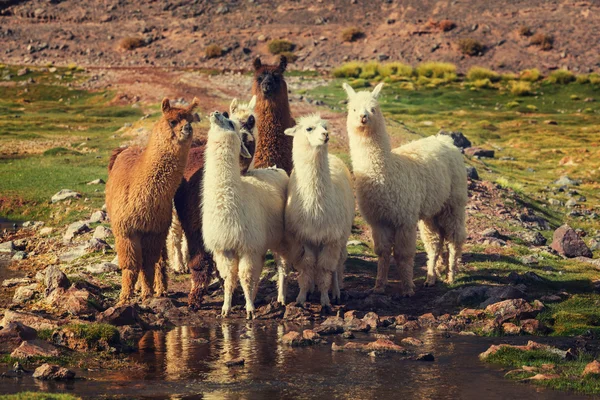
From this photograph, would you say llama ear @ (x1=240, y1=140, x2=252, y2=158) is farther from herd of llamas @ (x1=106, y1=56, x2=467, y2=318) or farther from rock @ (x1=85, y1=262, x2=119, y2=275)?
rock @ (x1=85, y1=262, x2=119, y2=275)

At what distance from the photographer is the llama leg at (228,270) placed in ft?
39.2

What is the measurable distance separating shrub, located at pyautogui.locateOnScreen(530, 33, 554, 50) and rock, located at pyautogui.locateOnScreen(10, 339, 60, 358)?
53.1 metres

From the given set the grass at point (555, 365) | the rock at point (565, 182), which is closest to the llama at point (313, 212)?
the grass at point (555, 365)

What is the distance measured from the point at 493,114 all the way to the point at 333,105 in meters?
10.1

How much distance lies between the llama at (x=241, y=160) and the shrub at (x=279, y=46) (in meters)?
46.8

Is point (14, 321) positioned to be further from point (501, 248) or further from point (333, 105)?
point (333, 105)

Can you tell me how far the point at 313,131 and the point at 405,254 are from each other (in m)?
2.52

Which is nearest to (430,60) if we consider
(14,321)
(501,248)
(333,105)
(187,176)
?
(333,105)

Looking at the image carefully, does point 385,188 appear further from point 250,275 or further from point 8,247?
point 8,247

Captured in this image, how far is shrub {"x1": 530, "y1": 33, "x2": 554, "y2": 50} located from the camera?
58750 millimetres

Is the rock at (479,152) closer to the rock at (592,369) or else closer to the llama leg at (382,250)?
the llama leg at (382,250)

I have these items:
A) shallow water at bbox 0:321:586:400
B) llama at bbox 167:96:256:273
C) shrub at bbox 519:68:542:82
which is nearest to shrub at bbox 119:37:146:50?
shrub at bbox 519:68:542:82

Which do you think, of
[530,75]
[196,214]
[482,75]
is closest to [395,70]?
[482,75]

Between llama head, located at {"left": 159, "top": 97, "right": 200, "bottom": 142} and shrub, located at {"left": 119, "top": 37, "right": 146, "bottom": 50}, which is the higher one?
shrub, located at {"left": 119, "top": 37, "right": 146, "bottom": 50}
